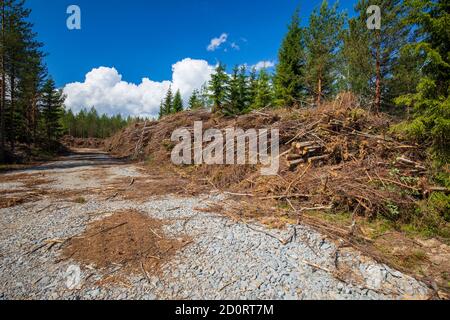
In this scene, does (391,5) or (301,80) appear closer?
(391,5)

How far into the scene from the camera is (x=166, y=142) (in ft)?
44.4

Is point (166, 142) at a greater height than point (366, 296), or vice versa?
point (166, 142)

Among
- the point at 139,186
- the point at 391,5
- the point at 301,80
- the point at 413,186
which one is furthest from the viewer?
the point at 301,80

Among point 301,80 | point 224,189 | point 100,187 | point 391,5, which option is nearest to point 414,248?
point 224,189

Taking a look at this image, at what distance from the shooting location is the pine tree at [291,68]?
19.3m

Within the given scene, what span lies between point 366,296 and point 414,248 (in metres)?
2.11

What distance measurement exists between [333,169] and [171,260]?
5.43 meters

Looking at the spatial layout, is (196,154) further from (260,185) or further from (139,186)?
(260,185)

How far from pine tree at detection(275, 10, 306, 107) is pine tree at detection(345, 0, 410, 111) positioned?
5.89 m

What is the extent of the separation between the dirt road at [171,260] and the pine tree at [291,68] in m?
17.2

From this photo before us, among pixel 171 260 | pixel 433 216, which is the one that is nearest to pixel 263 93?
pixel 433 216

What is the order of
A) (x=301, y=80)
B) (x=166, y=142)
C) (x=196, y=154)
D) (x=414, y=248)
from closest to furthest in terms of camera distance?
(x=414, y=248), (x=196, y=154), (x=166, y=142), (x=301, y=80)

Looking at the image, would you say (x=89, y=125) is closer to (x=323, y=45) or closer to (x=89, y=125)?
(x=89, y=125)
